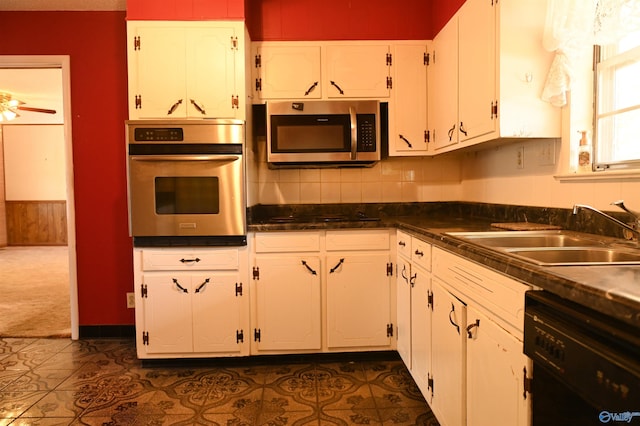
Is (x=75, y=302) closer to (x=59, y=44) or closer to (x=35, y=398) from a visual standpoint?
(x=35, y=398)

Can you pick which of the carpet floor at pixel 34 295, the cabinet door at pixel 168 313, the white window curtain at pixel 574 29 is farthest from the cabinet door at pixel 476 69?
the carpet floor at pixel 34 295

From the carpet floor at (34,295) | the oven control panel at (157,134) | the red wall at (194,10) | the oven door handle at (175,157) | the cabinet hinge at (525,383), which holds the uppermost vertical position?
the red wall at (194,10)

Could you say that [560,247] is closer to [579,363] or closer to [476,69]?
[579,363]

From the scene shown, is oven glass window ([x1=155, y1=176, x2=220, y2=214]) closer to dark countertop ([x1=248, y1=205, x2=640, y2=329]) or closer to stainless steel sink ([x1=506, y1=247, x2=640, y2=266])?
dark countertop ([x1=248, y1=205, x2=640, y2=329])

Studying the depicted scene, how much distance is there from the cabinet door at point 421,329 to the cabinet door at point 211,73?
1.50 meters

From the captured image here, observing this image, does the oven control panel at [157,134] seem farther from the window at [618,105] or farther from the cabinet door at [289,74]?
the window at [618,105]

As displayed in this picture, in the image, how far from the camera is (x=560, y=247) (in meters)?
1.32

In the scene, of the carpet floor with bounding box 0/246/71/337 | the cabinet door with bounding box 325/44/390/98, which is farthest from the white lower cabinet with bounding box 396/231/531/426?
the carpet floor with bounding box 0/246/71/337

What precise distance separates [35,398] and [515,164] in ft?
9.57

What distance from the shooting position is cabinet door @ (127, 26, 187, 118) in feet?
7.73

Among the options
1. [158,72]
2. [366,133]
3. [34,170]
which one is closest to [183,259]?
[158,72]

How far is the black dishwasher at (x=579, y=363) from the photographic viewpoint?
661 millimetres

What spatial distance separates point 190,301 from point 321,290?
2.64ft

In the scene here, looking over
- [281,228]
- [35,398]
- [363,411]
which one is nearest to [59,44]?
→ [281,228]
